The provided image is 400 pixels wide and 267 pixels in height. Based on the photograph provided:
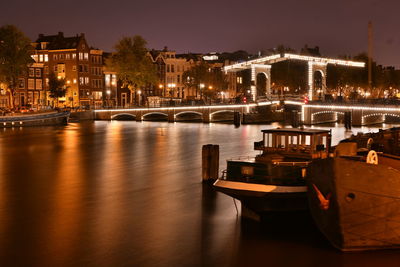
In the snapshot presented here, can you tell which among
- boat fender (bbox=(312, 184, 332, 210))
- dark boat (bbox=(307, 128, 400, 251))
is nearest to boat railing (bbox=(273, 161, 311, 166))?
dark boat (bbox=(307, 128, 400, 251))

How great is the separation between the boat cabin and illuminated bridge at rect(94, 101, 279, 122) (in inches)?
2476

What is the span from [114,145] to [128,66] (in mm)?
45012

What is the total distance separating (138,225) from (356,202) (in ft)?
25.9

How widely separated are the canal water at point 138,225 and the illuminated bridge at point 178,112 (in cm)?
5100

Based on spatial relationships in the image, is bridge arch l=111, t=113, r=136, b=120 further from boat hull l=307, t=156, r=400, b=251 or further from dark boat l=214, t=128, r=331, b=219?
boat hull l=307, t=156, r=400, b=251

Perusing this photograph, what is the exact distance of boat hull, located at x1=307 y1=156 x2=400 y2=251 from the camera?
13711 millimetres

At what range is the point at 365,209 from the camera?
1389 centimetres

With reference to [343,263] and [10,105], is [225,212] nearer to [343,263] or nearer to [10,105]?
[343,263]

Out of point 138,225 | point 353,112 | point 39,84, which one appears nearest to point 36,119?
point 39,84

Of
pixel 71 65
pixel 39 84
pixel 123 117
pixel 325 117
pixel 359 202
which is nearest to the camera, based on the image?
pixel 359 202

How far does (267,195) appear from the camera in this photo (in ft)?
54.1

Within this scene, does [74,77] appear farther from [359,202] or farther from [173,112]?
[359,202]

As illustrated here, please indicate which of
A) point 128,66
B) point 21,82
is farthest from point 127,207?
point 21,82

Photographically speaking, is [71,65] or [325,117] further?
[71,65]
